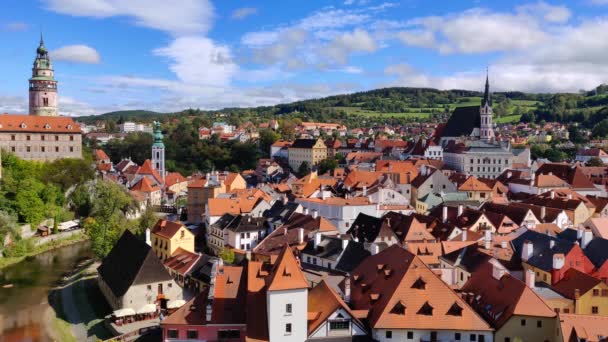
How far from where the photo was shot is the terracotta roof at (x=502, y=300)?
20.8 meters

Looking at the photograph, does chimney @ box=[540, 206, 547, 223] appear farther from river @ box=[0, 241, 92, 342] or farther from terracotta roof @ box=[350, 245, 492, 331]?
river @ box=[0, 241, 92, 342]

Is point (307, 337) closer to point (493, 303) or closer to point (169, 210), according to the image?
point (493, 303)

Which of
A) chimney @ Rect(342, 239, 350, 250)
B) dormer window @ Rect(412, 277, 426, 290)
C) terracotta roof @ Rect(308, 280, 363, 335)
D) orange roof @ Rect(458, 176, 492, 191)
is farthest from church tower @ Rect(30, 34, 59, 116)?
dormer window @ Rect(412, 277, 426, 290)

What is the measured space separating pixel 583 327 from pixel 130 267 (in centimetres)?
2226

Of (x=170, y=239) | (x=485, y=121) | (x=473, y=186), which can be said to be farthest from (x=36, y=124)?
(x=485, y=121)

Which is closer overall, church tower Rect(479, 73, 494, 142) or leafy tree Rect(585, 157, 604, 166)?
leafy tree Rect(585, 157, 604, 166)

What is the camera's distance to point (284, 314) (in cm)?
2028

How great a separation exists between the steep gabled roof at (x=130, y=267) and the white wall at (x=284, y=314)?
11.3 metres

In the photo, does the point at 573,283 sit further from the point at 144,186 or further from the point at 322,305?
the point at 144,186

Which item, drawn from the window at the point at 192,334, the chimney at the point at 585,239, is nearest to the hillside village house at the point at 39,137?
the window at the point at 192,334

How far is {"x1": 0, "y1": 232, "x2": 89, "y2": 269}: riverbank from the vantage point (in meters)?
41.1

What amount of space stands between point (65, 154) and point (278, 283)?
52939 mm

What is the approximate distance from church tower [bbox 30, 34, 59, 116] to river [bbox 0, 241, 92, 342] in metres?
37.5

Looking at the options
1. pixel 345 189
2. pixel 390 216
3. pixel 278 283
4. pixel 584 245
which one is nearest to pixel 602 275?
pixel 584 245
